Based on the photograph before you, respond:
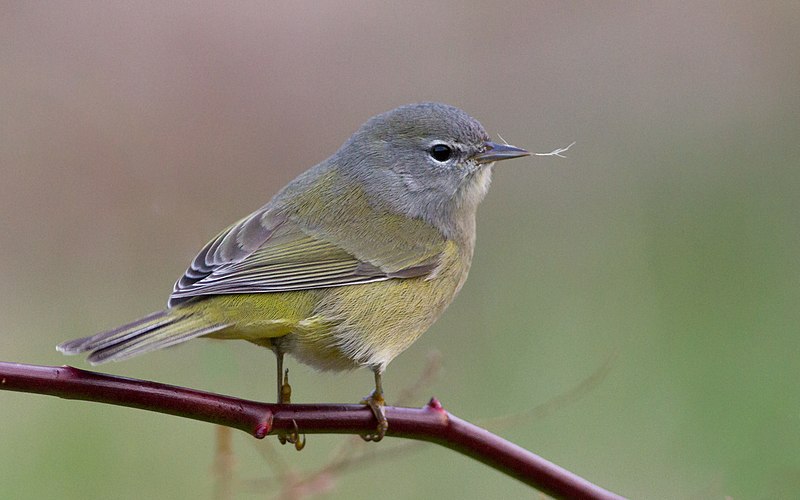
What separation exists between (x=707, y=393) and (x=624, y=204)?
2.58 meters

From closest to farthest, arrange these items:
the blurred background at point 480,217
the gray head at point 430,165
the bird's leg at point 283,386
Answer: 1. the bird's leg at point 283,386
2. the gray head at point 430,165
3. the blurred background at point 480,217

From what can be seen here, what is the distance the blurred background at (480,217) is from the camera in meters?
5.44

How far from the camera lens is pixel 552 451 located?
223 inches

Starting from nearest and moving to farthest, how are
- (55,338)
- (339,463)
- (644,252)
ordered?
(339,463) < (55,338) < (644,252)

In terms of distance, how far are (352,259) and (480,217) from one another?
459cm

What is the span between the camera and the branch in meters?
2.37

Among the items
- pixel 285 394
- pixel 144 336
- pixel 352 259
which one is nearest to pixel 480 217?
pixel 352 259

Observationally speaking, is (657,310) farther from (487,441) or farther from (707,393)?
(487,441)

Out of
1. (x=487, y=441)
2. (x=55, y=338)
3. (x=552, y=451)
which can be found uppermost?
(x=487, y=441)

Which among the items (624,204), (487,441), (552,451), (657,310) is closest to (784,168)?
(624,204)

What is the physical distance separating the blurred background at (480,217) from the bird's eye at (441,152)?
1.14 m

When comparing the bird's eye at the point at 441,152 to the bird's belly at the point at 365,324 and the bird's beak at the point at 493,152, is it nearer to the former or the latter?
the bird's beak at the point at 493,152

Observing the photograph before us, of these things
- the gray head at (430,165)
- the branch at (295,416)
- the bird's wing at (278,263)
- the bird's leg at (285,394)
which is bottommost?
the bird's leg at (285,394)

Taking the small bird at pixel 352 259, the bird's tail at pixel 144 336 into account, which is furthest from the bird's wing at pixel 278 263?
the bird's tail at pixel 144 336
